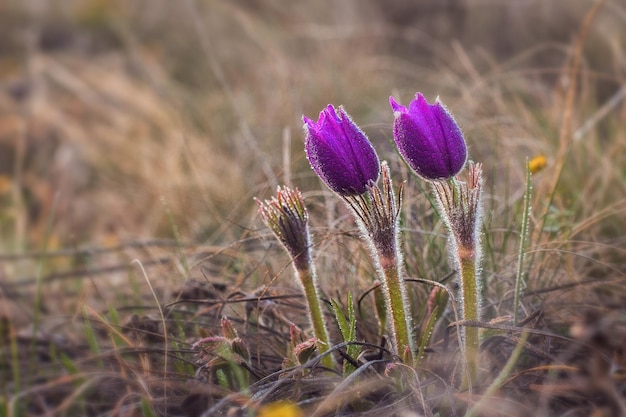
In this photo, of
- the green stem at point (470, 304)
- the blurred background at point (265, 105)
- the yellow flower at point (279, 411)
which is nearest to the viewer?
the yellow flower at point (279, 411)

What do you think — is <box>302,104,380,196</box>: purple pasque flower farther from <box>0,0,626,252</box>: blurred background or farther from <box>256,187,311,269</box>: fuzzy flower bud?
<box>0,0,626,252</box>: blurred background

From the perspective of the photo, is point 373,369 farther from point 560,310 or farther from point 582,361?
point 560,310

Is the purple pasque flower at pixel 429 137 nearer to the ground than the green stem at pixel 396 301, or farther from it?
farther from it

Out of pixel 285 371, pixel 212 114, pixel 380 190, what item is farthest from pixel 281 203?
pixel 212 114

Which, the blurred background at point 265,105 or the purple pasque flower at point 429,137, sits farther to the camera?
the blurred background at point 265,105

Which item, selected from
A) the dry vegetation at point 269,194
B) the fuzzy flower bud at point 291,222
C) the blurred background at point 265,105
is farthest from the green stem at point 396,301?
the blurred background at point 265,105

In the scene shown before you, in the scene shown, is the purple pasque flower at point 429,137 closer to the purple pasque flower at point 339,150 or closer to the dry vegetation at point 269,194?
the purple pasque flower at point 339,150

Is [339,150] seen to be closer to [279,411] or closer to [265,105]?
[279,411]
